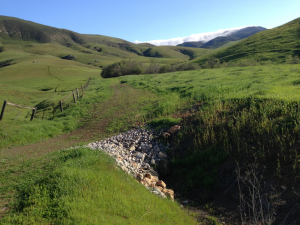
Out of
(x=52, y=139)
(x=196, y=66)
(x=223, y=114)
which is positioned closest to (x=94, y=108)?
(x=52, y=139)

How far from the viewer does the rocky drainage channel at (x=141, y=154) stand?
725 centimetres

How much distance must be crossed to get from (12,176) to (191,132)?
7.53m

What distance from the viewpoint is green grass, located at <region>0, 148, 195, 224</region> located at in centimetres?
428

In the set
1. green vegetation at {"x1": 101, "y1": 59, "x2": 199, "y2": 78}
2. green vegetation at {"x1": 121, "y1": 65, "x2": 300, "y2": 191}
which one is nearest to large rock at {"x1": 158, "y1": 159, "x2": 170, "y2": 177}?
green vegetation at {"x1": 121, "y1": 65, "x2": 300, "y2": 191}

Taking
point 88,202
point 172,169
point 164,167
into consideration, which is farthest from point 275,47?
point 88,202

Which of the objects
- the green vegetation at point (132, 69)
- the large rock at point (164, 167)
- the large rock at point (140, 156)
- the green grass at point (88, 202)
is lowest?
the large rock at point (164, 167)

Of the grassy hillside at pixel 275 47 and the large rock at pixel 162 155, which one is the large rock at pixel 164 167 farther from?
the grassy hillside at pixel 275 47

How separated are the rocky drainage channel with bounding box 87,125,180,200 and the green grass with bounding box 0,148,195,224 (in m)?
1.12

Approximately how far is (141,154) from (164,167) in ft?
4.79

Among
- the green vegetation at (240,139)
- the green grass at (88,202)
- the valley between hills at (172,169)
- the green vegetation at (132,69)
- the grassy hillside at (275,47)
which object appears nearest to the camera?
the green grass at (88,202)

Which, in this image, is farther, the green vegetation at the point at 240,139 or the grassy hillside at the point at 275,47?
the grassy hillside at the point at 275,47

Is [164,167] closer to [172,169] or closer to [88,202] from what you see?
[172,169]

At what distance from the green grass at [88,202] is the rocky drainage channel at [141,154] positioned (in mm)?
1122

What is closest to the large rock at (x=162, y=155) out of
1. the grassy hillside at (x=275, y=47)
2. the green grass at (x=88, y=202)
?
the green grass at (x=88, y=202)
